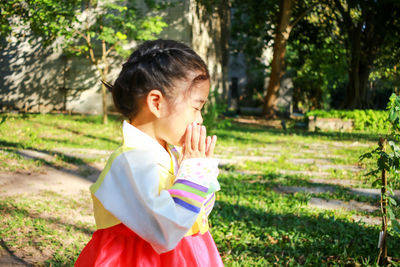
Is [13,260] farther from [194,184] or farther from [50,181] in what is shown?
[50,181]

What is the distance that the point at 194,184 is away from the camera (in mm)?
1312

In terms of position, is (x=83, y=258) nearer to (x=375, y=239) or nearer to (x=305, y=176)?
(x=375, y=239)

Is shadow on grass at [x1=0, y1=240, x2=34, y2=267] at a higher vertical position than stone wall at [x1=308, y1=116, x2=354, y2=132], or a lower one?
lower

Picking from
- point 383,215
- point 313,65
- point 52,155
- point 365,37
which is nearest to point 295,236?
point 383,215

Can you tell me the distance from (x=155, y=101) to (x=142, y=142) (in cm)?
17

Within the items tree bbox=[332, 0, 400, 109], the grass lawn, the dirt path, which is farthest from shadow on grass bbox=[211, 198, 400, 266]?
tree bbox=[332, 0, 400, 109]

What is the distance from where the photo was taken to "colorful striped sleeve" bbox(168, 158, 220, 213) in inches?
50.4

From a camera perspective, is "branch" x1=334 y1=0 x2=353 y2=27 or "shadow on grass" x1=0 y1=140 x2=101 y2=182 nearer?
"shadow on grass" x1=0 y1=140 x2=101 y2=182

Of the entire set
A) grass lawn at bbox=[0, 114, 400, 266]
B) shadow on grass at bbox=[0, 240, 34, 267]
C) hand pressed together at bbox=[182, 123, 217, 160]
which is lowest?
shadow on grass at bbox=[0, 240, 34, 267]

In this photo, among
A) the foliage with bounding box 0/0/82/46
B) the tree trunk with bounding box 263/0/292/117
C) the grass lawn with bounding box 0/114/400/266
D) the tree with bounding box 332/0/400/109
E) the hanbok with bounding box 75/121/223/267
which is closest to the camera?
the hanbok with bounding box 75/121/223/267

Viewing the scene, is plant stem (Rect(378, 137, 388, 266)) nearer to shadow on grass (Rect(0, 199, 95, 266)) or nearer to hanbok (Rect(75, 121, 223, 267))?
hanbok (Rect(75, 121, 223, 267))

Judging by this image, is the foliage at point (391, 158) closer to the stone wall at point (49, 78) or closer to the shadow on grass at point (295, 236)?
the shadow on grass at point (295, 236)

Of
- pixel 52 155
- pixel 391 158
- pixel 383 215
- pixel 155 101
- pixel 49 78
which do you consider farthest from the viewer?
pixel 49 78

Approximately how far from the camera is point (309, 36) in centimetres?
1692
